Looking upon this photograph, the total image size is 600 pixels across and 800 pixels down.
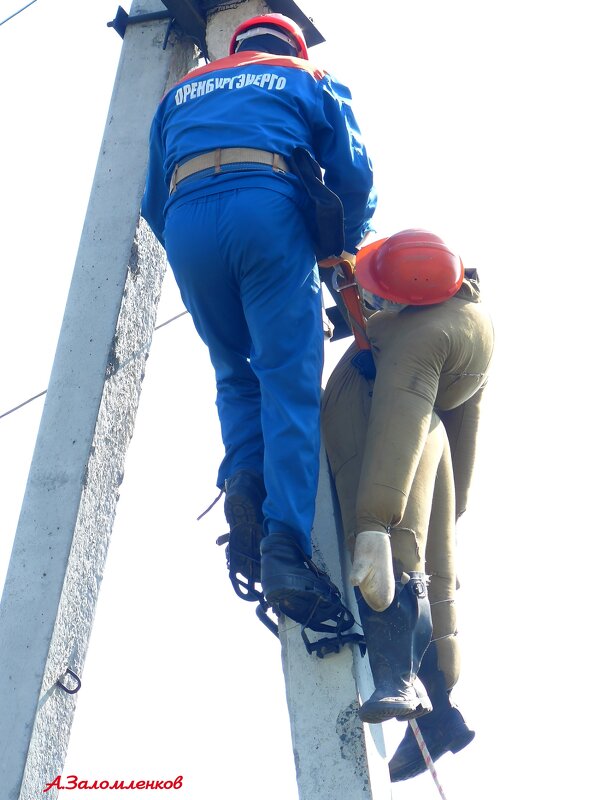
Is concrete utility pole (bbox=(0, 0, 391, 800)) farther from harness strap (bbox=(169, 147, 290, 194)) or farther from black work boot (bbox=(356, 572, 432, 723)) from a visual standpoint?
harness strap (bbox=(169, 147, 290, 194))

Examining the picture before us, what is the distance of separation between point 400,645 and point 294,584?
1.19ft

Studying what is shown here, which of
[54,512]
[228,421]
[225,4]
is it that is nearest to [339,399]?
[228,421]

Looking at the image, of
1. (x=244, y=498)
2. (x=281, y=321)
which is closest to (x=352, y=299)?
(x=281, y=321)

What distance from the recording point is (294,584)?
424 centimetres

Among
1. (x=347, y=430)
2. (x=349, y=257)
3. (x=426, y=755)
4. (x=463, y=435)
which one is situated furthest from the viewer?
(x=463, y=435)

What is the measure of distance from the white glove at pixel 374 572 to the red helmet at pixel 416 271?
89 centimetres

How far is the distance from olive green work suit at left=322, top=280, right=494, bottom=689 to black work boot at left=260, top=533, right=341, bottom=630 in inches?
8.2

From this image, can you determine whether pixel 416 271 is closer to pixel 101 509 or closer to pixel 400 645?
pixel 400 645

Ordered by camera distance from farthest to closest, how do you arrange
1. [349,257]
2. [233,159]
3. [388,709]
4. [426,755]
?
[349,257] < [233,159] < [426,755] < [388,709]

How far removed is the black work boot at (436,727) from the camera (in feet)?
15.6

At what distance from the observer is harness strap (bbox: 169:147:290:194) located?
4.66 meters

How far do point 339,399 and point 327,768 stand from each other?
1.21m

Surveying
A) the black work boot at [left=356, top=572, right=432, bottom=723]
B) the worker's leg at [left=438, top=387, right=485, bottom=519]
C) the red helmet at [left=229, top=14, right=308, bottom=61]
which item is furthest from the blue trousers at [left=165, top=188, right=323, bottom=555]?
the red helmet at [left=229, top=14, right=308, bottom=61]

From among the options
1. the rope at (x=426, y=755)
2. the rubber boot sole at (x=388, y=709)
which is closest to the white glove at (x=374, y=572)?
the rubber boot sole at (x=388, y=709)
